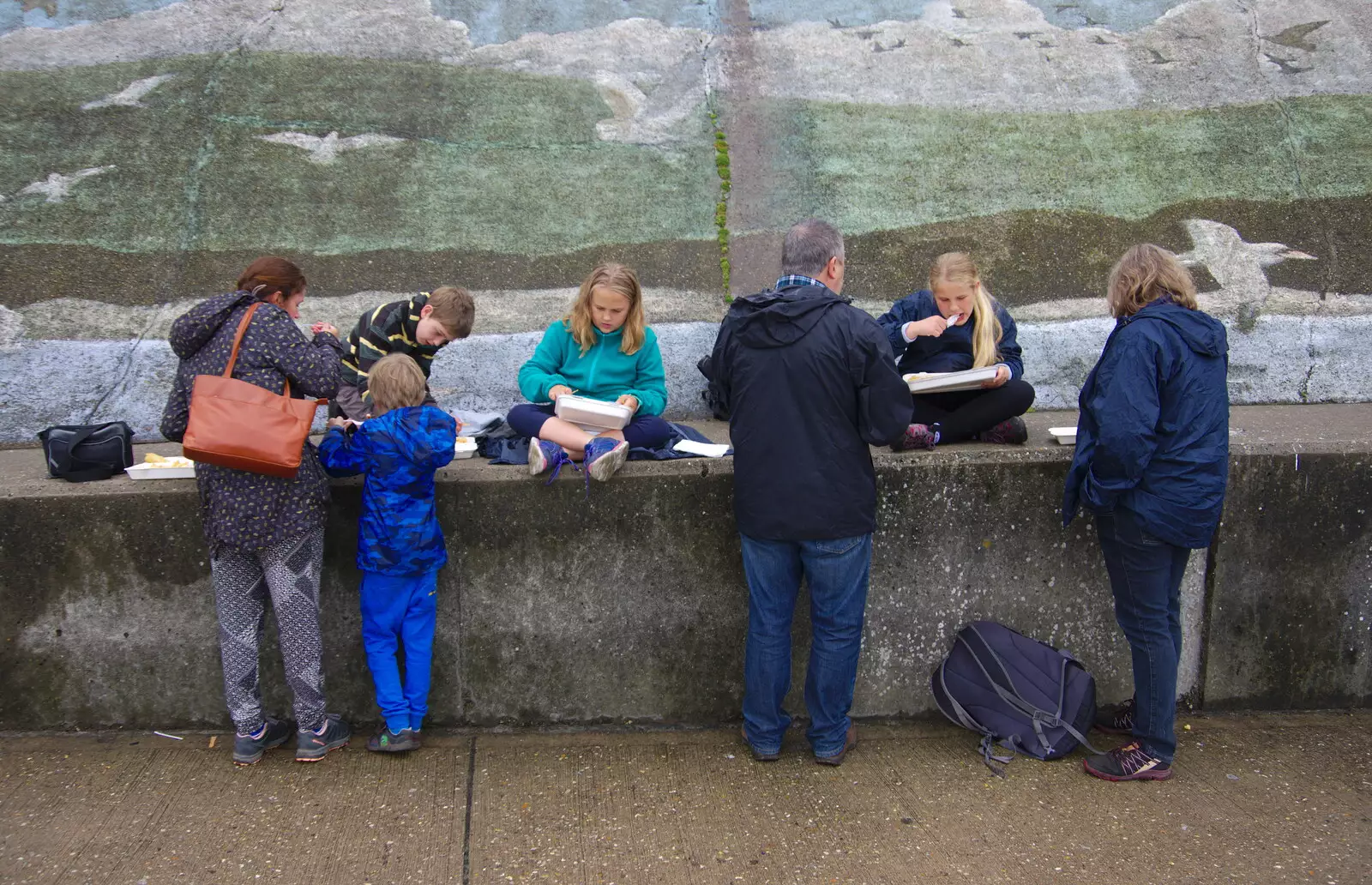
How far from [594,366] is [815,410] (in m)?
1.20

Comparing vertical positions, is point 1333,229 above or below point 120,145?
below

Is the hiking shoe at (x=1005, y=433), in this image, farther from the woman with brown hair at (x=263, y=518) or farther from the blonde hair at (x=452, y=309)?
the woman with brown hair at (x=263, y=518)

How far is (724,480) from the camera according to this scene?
400 centimetres

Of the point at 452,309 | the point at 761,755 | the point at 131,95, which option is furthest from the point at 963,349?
the point at 131,95

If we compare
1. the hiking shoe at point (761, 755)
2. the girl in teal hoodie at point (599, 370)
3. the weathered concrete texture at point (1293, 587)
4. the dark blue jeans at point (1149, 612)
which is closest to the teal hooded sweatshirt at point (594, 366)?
the girl in teal hoodie at point (599, 370)

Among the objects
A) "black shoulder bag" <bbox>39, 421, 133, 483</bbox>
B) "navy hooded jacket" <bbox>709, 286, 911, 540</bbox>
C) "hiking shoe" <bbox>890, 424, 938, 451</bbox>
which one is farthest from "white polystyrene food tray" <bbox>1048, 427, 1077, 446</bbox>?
"black shoulder bag" <bbox>39, 421, 133, 483</bbox>

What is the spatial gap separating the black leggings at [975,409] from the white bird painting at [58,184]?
536cm

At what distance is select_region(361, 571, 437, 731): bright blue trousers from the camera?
12.1ft

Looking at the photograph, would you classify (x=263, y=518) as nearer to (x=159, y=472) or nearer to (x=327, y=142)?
(x=159, y=472)

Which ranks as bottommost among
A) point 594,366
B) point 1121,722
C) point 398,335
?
point 1121,722

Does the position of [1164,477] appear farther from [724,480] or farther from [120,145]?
[120,145]

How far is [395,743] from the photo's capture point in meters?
3.77

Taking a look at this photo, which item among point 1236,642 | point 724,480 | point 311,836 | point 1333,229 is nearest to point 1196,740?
point 1236,642

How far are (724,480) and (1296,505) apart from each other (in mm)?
2285
